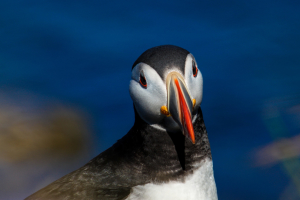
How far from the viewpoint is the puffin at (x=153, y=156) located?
9.43ft

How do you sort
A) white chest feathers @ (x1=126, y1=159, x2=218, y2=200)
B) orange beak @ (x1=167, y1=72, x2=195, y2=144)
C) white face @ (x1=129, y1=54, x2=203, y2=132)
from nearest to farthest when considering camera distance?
1. orange beak @ (x1=167, y1=72, x2=195, y2=144)
2. white face @ (x1=129, y1=54, x2=203, y2=132)
3. white chest feathers @ (x1=126, y1=159, x2=218, y2=200)

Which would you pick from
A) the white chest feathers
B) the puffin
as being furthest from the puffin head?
the white chest feathers

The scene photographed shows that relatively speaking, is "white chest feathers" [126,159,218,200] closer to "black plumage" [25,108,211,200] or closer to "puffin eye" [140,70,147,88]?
"black plumage" [25,108,211,200]

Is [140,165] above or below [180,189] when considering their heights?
above

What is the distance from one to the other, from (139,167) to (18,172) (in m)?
2.65

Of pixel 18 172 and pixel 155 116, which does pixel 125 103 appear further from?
pixel 155 116

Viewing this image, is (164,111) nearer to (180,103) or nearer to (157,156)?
(180,103)

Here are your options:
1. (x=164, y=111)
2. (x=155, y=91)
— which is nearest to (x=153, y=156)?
(x=164, y=111)

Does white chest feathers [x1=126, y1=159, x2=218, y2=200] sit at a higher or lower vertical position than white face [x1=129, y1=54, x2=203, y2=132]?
lower

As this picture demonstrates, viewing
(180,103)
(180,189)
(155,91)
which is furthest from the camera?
(180,189)

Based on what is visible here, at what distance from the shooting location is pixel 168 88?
277 cm

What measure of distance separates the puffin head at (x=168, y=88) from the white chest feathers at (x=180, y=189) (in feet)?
1.43

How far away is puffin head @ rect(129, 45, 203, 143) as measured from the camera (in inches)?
108

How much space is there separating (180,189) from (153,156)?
0.32 m
